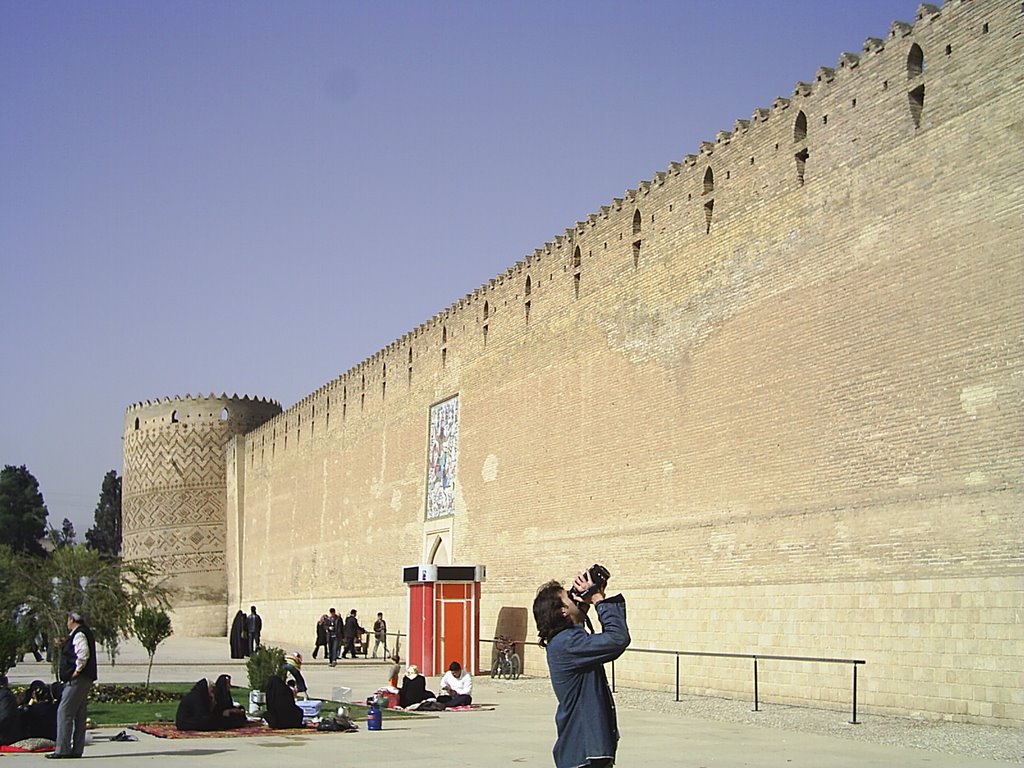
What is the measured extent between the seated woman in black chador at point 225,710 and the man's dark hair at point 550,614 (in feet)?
24.1

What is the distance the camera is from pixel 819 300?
593 inches

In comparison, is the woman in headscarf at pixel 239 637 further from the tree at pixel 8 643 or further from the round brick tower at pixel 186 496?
the round brick tower at pixel 186 496

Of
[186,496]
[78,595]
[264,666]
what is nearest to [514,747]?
[264,666]

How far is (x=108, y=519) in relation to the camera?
7588cm

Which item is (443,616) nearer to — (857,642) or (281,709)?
(857,642)

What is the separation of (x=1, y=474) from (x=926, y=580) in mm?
63150

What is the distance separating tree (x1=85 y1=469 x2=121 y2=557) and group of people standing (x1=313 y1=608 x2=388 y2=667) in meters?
49.6

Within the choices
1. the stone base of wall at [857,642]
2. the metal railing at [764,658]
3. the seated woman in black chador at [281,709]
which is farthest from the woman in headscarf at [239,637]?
the seated woman in black chador at [281,709]

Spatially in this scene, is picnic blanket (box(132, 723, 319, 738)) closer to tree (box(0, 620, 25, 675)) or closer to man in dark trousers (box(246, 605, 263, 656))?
tree (box(0, 620, 25, 675))

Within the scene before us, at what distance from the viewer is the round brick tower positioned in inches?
1722

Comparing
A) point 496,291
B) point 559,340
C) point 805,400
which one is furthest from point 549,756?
point 496,291

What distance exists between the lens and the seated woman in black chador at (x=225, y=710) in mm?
12273

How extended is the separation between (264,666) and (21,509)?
5588cm

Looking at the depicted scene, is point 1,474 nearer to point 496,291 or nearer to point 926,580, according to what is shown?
point 496,291
